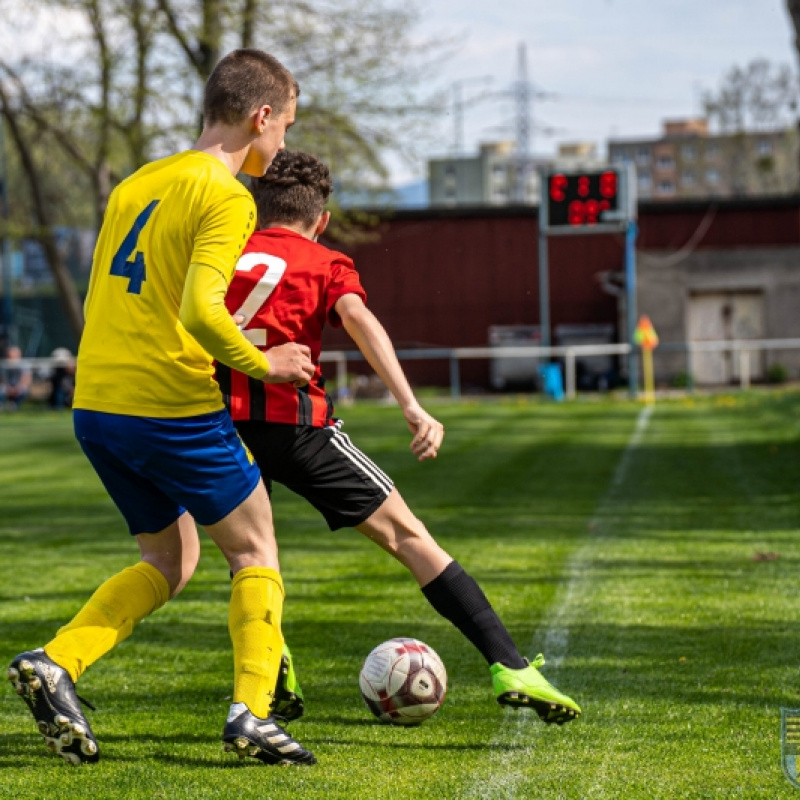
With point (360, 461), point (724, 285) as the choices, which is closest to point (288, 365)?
point (360, 461)

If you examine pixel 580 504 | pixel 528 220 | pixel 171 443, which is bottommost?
pixel 580 504

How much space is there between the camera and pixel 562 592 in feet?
23.2

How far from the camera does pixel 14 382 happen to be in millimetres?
33844

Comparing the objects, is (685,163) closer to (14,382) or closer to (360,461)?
(14,382)

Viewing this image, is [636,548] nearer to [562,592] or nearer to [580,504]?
[562,592]

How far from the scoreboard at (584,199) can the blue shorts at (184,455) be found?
77.8ft

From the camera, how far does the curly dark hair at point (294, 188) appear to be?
4.25 m

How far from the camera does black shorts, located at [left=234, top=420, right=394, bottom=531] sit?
4.07 metres

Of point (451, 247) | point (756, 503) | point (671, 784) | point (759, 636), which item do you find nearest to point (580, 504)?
point (756, 503)

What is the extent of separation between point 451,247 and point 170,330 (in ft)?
119

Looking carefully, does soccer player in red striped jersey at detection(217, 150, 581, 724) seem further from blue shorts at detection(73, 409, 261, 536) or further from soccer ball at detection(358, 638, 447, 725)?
soccer ball at detection(358, 638, 447, 725)

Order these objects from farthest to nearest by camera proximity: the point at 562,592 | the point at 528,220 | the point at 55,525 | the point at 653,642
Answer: the point at 528,220 → the point at 55,525 → the point at 562,592 → the point at 653,642

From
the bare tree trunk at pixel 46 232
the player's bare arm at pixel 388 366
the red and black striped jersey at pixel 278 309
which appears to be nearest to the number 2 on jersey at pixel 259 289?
the red and black striped jersey at pixel 278 309

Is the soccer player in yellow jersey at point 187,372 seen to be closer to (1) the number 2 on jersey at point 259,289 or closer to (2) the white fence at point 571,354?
(1) the number 2 on jersey at point 259,289
